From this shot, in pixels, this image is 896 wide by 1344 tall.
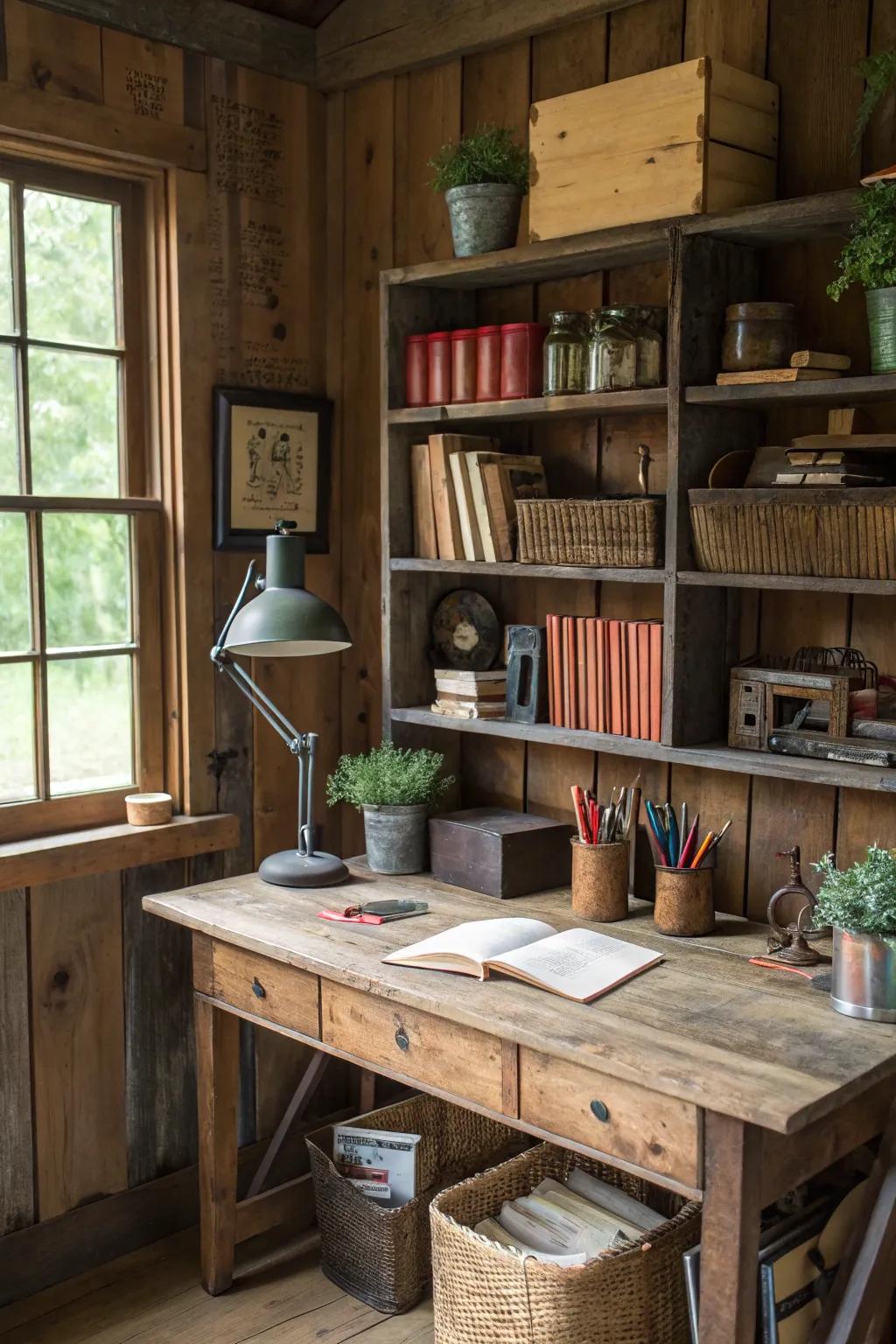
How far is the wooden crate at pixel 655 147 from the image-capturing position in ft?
7.61

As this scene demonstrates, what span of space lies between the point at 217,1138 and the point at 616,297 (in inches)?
78.3

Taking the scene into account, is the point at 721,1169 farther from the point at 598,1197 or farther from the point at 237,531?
the point at 237,531

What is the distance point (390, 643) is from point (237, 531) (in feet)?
1.50

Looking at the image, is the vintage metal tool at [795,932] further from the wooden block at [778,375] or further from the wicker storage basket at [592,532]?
the wooden block at [778,375]

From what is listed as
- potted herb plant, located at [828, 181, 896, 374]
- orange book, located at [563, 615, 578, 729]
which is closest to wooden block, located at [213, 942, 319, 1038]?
orange book, located at [563, 615, 578, 729]

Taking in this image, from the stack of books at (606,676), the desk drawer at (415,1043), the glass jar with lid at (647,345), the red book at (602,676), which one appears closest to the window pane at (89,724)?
the desk drawer at (415,1043)

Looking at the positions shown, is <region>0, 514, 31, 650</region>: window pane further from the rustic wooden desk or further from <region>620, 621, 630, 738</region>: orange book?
<region>620, 621, 630, 738</region>: orange book

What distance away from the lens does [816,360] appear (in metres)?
2.26

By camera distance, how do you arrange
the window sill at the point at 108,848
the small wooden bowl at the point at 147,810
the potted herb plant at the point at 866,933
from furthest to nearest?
1. the small wooden bowl at the point at 147,810
2. the window sill at the point at 108,848
3. the potted herb plant at the point at 866,933

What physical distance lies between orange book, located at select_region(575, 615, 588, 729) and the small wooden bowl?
3.19ft

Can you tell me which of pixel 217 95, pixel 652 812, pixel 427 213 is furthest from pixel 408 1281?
pixel 217 95

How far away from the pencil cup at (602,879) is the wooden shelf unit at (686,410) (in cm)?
20

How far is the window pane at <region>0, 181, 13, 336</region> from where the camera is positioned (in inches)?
107

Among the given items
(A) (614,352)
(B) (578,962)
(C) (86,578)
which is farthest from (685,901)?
(C) (86,578)
